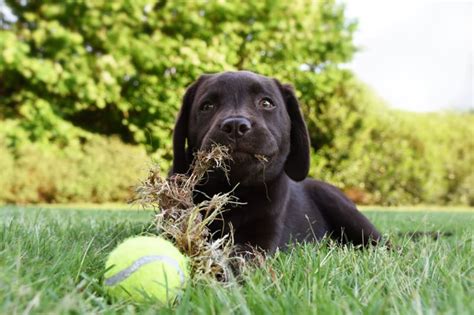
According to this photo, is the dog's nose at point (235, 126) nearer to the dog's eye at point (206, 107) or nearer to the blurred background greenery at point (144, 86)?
the dog's eye at point (206, 107)

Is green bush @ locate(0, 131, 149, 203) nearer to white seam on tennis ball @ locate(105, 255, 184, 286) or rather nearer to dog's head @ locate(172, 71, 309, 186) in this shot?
dog's head @ locate(172, 71, 309, 186)

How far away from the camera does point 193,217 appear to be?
2.24 metres

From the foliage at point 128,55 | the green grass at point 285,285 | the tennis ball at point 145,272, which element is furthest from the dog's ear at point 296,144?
the foliage at point 128,55

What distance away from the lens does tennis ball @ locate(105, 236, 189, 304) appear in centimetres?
178

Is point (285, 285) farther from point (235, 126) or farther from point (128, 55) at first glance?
point (128, 55)

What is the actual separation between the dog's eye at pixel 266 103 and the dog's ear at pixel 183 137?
544 mm

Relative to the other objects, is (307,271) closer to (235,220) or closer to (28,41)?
(235,220)

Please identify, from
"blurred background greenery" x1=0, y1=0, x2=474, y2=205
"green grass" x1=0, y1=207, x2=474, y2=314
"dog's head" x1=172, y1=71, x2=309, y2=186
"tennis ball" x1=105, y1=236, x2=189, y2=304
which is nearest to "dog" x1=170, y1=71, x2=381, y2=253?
"dog's head" x1=172, y1=71, x2=309, y2=186

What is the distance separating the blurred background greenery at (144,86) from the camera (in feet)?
39.1

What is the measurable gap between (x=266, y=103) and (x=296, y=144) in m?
0.42

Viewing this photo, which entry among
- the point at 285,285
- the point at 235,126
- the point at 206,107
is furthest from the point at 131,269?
the point at 206,107

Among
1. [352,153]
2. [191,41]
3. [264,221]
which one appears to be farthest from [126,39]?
[264,221]

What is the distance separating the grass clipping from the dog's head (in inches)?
4.7

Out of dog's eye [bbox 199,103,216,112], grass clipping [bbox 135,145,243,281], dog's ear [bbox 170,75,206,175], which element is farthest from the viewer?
dog's ear [bbox 170,75,206,175]
